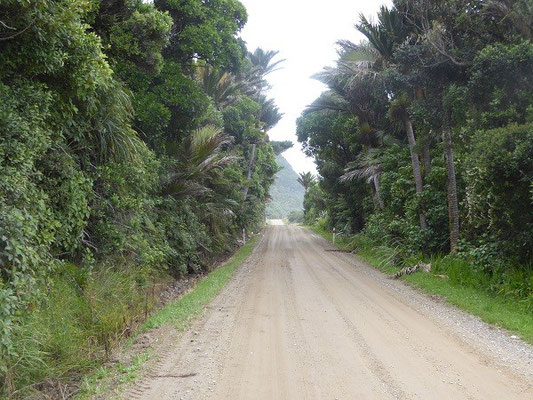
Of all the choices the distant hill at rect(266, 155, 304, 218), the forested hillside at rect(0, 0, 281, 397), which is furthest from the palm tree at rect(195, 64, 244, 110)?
the distant hill at rect(266, 155, 304, 218)

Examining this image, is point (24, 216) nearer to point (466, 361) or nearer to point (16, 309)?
point (16, 309)

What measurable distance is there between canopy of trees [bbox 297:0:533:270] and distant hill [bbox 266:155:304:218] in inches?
4085

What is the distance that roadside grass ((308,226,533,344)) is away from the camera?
7.41m

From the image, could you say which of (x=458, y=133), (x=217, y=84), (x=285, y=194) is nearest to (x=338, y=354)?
(x=458, y=133)

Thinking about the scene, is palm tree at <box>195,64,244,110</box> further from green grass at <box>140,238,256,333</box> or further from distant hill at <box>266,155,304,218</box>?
distant hill at <box>266,155,304,218</box>

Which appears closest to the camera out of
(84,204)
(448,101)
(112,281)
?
(84,204)

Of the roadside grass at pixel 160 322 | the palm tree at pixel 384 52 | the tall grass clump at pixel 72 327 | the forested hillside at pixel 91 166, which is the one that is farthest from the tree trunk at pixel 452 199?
the tall grass clump at pixel 72 327

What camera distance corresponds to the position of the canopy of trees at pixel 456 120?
8.86 m

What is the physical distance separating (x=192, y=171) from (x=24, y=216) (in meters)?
9.56

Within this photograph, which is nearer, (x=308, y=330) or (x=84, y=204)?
(x=308, y=330)

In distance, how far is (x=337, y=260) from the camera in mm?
17875

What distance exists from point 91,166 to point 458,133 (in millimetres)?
9495

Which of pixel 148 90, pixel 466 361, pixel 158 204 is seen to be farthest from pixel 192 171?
pixel 466 361

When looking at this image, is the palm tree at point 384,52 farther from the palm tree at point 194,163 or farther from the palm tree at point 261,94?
the palm tree at point 261,94
